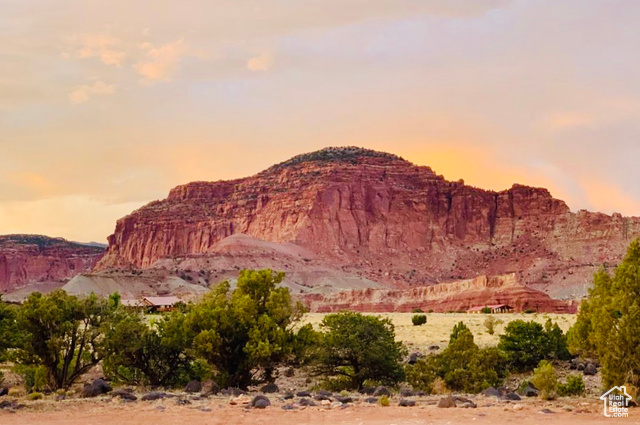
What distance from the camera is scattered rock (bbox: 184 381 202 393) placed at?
2527 cm

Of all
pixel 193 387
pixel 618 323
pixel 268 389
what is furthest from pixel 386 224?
pixel 618 323

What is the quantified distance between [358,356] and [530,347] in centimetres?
947

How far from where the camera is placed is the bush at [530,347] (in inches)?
1312

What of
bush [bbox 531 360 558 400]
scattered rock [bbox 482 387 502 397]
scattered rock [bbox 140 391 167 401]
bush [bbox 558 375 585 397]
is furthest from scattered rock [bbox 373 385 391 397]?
scattered rock [bbox 140 391 167 401]

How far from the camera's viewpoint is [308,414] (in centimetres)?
1941

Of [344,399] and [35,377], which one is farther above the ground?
[35,377]

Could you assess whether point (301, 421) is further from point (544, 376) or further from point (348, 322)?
point (348, 322)

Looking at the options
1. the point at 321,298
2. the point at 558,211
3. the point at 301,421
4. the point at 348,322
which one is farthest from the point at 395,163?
the point at 301,421

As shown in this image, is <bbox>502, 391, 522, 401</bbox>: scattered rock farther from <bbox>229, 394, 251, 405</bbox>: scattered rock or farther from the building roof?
the building roof

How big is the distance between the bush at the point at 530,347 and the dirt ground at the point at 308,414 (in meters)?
11.9

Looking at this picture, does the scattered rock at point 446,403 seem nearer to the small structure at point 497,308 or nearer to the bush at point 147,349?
the bush at point 147,349

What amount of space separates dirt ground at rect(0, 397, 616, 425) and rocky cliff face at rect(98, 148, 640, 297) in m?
113

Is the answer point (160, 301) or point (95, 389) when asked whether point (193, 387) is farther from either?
point (160, 301)

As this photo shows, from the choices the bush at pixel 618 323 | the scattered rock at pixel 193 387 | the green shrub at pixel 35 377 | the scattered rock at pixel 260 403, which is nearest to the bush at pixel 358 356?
the scattered rock at pixel 193 387
